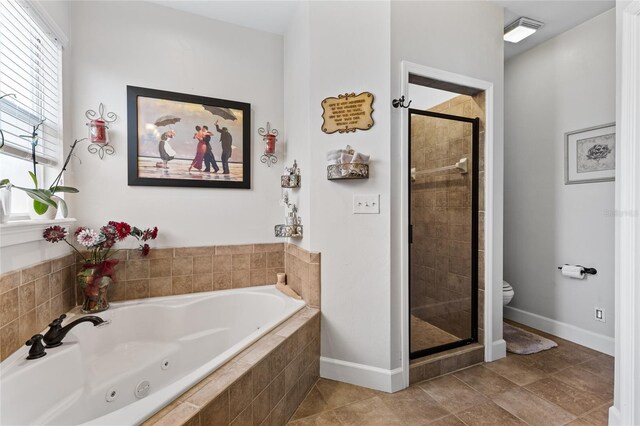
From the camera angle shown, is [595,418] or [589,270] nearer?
[595,418]

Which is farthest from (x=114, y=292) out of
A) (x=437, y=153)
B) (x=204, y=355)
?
(x=437, y=153)

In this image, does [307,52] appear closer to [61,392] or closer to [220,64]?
[220,64]

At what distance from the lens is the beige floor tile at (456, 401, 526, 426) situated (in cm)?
153

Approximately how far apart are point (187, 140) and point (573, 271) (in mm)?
3333

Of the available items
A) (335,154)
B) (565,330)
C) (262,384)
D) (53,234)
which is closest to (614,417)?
(565,330)

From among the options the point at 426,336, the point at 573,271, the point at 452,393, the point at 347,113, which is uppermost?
the point at 347,113

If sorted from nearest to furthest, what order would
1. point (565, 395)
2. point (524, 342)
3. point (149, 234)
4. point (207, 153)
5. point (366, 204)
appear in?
point (565, 395)
point (366, 204)
point (149, 234)
point (207, 153)
point (524, 342)

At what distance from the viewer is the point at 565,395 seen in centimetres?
175

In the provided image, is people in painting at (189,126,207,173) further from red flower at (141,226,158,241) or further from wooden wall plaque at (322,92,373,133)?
wooden wall plaque at (322,92,373,133)

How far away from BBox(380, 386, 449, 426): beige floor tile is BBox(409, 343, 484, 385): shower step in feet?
0.35

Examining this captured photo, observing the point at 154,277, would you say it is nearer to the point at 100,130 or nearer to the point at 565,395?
the point at 100,130

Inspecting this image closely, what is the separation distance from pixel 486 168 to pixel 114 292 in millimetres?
2889

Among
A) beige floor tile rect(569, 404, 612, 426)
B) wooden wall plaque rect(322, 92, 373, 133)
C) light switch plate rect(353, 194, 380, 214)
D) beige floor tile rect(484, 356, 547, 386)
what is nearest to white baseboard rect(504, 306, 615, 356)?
beige floor tile rect(484, 356, 547, 386)

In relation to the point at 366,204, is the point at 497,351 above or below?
below
